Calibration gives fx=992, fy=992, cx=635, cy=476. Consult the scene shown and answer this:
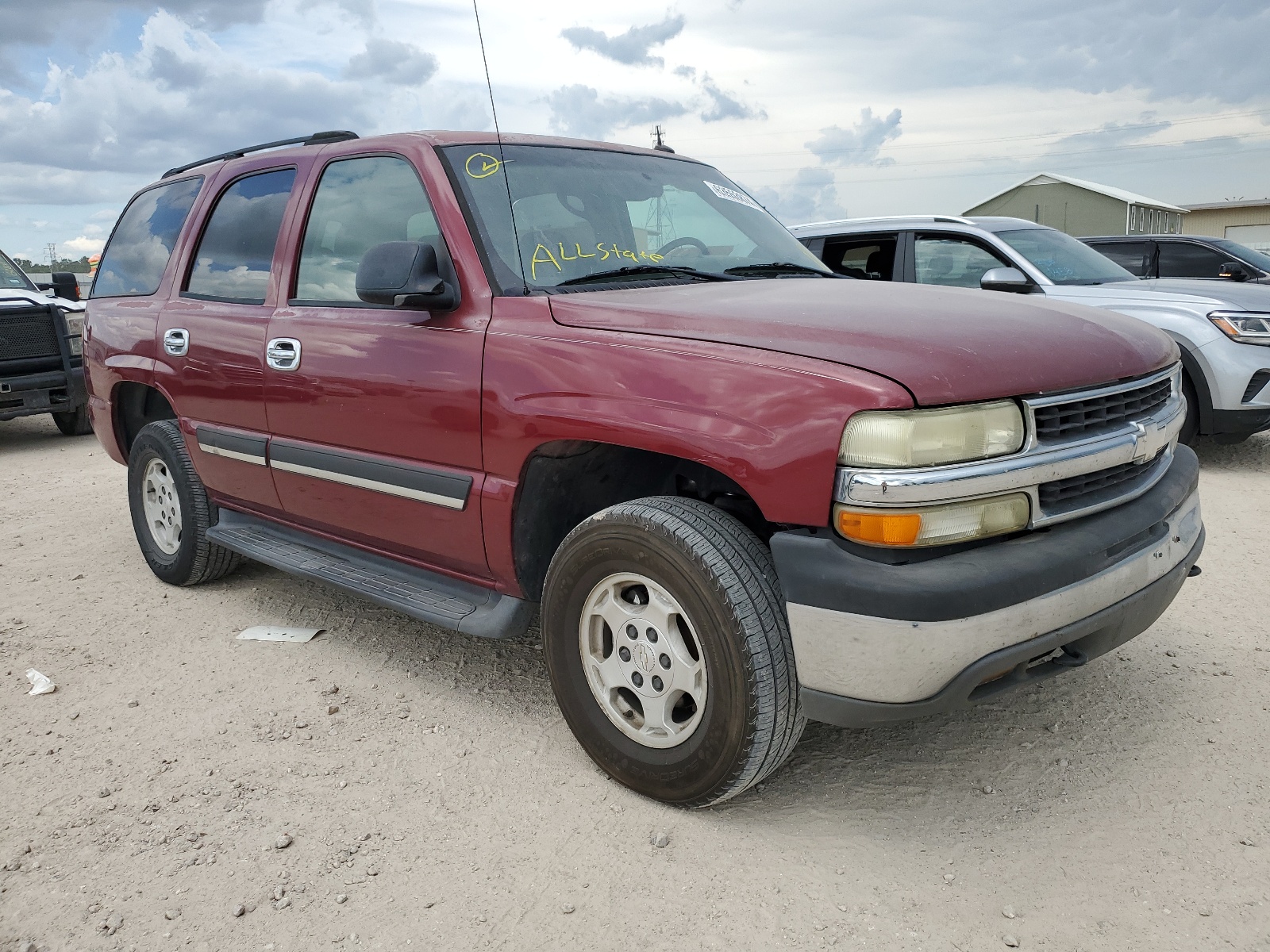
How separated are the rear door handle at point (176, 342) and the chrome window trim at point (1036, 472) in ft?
10.5

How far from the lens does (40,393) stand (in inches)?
362

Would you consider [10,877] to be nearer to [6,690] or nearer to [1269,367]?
[6,690]

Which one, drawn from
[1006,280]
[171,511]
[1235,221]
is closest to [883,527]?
[171,511]

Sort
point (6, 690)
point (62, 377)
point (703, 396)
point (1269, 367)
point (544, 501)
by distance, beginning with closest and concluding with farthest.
A: point (703, 396) < point (544, 501) < point (6, 690) < point (1269, 367) < point (62, 377)

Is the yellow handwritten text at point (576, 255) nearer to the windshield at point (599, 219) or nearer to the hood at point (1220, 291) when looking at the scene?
the windshield at point (599, 219)

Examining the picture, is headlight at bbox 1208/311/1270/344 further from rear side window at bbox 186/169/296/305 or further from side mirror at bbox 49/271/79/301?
side mirror at bbox 49/271/79/301

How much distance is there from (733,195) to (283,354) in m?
1.85

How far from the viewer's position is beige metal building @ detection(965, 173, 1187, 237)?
34.4m

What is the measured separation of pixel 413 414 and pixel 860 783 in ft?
5.79

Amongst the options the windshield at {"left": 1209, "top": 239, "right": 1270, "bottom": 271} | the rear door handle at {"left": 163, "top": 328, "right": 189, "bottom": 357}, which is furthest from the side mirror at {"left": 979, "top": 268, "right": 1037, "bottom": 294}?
the windshield at {"left": 1209, "top": 239, "right": 1270, "bottom": 271}

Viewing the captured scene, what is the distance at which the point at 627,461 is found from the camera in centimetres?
304

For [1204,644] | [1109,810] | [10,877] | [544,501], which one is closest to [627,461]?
[544,501]

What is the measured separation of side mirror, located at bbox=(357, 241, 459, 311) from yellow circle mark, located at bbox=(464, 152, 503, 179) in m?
0.38

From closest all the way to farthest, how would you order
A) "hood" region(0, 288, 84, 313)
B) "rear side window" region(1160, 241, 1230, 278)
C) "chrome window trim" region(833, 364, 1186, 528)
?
"chrome window trim" region(833, 364, 1186, 528) → "hood" region(0, 288, 84, 313) → "rear side window" region(1160, 241, 1230, 278)
